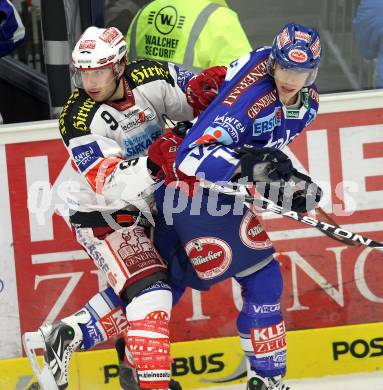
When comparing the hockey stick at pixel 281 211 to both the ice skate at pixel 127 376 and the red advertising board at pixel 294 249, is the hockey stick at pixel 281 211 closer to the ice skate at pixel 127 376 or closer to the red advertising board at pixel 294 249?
the red advertising board at pixel 294 249

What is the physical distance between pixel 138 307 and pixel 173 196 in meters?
0.39

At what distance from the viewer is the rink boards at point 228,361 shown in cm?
498

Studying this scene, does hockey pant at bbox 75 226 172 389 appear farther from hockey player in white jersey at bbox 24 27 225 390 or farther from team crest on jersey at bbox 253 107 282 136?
team crest on jersey at bbox 253 107 282 136

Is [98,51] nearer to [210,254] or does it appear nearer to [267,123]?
[267,123]

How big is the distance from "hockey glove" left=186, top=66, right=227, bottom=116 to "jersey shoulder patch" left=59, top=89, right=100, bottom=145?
34 cm

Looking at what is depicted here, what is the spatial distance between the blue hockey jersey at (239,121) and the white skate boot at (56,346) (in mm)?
759

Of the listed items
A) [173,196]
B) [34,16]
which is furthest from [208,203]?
[34,16]

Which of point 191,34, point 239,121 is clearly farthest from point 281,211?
point 191,34

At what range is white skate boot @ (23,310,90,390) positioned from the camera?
4.57 metres

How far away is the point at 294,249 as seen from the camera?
5027 millimetres

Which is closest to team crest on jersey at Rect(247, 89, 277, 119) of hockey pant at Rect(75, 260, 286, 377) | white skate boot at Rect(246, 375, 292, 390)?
hockey pant at Rect(75, 260, 286, 377)

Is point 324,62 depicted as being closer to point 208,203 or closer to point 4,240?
point 208,203

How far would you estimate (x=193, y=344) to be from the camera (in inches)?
198

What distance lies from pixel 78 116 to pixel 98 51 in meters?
0.22
